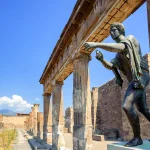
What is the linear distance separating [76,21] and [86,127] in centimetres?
301

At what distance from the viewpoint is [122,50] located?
2.67 meters

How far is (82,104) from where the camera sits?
650 cm

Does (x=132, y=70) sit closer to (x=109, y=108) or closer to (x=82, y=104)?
(x=82, y=104)

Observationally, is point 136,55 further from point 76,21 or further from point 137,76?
point 76,21

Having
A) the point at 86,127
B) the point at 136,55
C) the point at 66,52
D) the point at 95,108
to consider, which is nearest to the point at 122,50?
the point at 136,55

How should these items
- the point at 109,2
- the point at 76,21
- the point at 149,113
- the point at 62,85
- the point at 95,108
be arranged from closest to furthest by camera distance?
1. the point at 149,113
2. the point at 109,2
3. the point at 76,21
4. the point at 62,85
5. the point at 95,108

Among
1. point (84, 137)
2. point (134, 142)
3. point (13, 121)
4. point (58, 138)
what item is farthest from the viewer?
point (13, 121)

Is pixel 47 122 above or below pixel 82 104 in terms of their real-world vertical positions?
below

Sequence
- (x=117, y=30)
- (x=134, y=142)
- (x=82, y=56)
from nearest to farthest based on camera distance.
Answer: (x=134, y=142), (x=117, y=30), (x=82, y=56)


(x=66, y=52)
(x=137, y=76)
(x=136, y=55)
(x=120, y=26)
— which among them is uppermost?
(x=66, y=52)

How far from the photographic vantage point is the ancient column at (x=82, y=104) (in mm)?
6293

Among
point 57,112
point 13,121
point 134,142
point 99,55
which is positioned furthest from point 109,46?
point 13,121

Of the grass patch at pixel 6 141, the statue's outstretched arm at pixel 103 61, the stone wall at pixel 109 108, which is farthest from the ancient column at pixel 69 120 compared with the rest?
the statue's outstretched arm at pixel 103 61

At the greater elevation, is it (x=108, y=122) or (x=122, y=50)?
(x=122, y=50)
